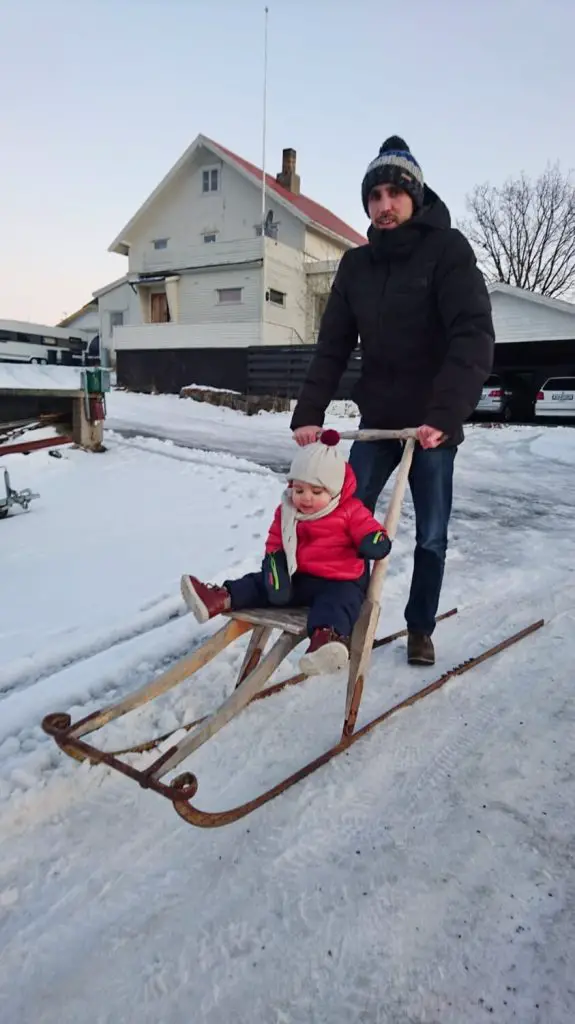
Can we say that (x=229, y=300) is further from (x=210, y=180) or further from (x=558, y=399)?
(x=558, y=399)

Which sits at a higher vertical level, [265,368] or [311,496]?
[265,368]

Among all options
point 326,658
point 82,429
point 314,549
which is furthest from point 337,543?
point 82,429

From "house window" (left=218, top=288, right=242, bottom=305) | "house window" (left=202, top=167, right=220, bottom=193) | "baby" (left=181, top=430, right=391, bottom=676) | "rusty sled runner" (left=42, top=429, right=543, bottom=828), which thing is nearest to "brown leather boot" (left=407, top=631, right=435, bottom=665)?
"rusty sled runner" (left=42, top=429, right=543, bottom=828)

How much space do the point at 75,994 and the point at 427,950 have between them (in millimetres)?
846

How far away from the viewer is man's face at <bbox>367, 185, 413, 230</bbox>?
107 inches

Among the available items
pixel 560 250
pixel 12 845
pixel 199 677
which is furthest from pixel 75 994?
pixel 560 250

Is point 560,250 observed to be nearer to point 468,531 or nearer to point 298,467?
point 468,531

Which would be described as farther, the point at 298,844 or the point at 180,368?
the point at 180,368

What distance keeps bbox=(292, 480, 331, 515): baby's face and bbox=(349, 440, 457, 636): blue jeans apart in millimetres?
712

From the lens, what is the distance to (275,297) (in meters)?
23.8

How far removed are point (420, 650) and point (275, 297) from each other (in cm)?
2245

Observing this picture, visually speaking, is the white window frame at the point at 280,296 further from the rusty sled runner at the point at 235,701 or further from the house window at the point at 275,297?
the rusty sled runner at the point at 235,701

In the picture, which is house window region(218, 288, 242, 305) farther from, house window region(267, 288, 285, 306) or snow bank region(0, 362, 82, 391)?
snow bank region(0, 362, 82, 391)

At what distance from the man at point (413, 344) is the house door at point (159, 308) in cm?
2471
